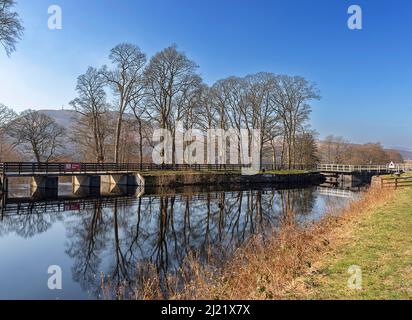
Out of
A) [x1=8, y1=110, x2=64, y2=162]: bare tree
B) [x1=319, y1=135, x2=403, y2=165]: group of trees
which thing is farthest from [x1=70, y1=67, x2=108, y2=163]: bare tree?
[x1=319, y1=135, x2=403, y2=165]: group of trees

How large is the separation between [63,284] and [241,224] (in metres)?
8.66

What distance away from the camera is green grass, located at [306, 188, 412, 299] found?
17.2ft

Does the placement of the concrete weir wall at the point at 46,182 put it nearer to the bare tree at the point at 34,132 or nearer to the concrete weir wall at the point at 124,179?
the concrete weir wall at the point at 124,179

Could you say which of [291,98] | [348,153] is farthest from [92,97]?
[348,153]

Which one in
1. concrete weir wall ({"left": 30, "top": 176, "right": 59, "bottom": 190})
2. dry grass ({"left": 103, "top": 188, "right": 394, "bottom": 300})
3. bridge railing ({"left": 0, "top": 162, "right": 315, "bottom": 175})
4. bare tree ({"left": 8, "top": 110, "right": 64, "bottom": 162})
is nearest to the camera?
dry grass ({"left": 103, "top": 188, "right": 394, "bottom": 300})

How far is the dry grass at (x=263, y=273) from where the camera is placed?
5.88 metres

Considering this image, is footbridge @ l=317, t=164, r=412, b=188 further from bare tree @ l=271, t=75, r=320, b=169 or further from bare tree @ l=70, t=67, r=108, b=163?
bare tree @ l=70, t=67, r=108, b=163

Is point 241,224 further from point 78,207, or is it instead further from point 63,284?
point 78,207

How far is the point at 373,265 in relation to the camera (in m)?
6.55

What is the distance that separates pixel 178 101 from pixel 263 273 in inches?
1172

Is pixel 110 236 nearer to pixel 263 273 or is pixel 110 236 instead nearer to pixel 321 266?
pixel 263 273

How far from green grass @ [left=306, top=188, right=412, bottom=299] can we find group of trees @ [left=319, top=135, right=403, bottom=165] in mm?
62400

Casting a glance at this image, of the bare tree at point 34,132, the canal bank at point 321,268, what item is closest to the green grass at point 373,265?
the canal bank at point 321,268
